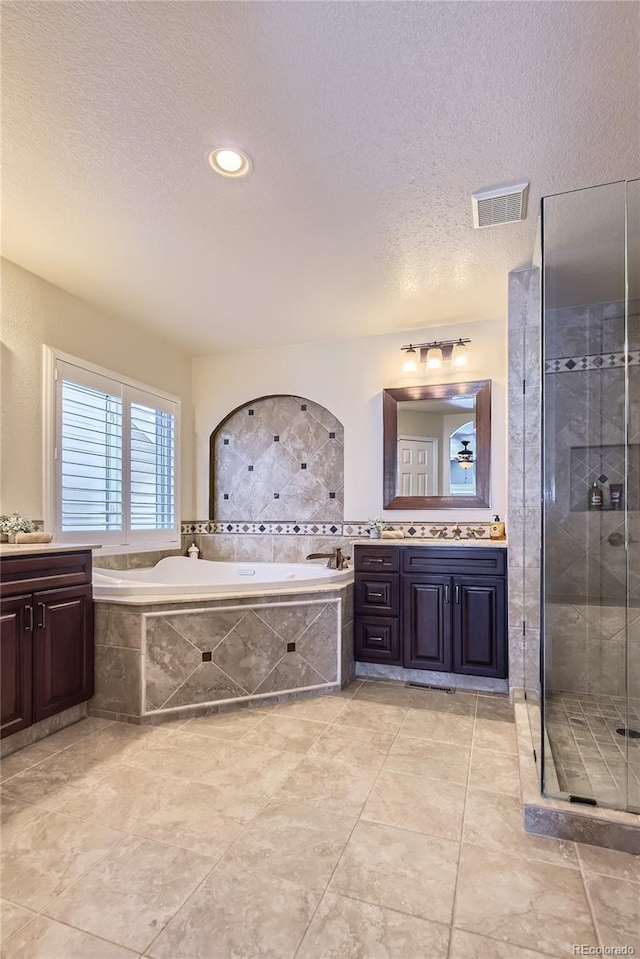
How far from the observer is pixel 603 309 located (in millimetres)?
2713

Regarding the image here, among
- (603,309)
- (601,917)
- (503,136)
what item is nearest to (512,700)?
(601,917)

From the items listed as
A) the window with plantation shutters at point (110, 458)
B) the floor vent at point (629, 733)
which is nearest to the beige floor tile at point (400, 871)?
the floor vent at point (629, 733)

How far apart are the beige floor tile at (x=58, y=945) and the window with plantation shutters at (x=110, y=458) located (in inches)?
85.9

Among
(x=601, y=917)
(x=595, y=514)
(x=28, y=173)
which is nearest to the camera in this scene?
(x=601, y=917)

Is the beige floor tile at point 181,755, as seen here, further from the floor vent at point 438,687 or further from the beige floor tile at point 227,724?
the floor vent at point 438,687

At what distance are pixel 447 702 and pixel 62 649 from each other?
2.27 m

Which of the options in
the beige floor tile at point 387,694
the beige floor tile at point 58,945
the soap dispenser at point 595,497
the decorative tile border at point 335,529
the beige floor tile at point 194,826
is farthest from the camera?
the decorative tile border at point 335,529

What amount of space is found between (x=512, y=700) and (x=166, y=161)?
3417mm

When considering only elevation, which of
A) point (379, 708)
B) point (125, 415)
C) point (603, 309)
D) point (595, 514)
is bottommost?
point (379, 708)

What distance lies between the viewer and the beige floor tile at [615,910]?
4.29ft

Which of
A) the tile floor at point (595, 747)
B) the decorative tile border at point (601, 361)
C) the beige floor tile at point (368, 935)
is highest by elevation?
the decorative tile border at point (601, 361)

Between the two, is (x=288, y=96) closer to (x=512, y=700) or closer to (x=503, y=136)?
(x=503, y=136)

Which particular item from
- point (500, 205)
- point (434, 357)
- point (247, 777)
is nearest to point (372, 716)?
point (247, 777)

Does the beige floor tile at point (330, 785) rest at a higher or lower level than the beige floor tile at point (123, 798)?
lower
